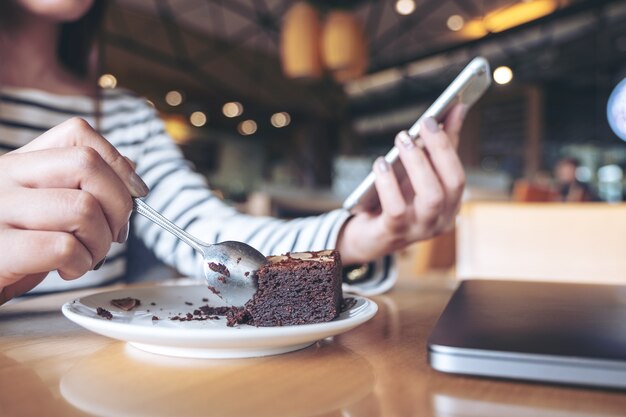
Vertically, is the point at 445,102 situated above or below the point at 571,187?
above

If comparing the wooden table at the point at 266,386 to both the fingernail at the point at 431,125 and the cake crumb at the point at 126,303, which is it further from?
the fingernail at the point at 431,125

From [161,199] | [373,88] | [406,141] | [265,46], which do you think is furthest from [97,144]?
[373,88]

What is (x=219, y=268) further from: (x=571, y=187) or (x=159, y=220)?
(x=571, y=187)

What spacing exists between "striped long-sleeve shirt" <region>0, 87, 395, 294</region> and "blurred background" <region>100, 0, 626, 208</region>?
10.6 ft

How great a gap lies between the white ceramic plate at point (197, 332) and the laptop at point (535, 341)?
88 mm

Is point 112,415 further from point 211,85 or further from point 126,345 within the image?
point 211,85

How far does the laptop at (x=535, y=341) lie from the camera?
38cm

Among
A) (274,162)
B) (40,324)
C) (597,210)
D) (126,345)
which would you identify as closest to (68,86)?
(40,324)

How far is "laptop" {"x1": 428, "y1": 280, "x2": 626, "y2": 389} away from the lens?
1.24 feet

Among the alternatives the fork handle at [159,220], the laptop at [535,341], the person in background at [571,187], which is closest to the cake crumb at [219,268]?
the fork handle at [159,220]

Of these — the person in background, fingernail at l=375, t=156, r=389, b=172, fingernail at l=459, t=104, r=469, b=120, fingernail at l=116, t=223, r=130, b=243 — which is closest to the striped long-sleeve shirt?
fingernail at l=375, t=156, r=389, b=172

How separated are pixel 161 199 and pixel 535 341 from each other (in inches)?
36.5

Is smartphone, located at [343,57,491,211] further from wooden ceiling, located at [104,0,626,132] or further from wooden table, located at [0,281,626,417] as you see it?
wooden ceiling, located at [104,0,626,132]

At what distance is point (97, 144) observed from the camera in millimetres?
551
